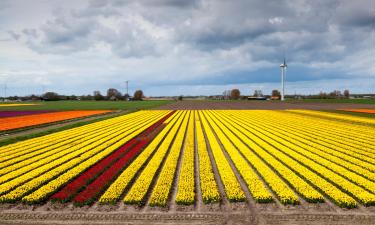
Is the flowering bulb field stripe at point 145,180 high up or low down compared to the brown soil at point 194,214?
up

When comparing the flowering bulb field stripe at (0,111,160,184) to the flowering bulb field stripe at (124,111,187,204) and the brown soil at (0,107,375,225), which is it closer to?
the brown soil at (0,107,375,225)

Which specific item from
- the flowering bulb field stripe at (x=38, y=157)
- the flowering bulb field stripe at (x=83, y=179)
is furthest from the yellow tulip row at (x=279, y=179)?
the flowering bulb field stripe at (x=38, y=157)

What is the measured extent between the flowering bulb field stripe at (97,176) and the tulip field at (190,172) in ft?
0.16

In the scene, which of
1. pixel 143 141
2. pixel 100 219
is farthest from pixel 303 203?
pixel 143 141

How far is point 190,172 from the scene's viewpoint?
16.5 meters

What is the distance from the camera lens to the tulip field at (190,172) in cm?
1272

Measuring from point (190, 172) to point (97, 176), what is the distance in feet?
16.2

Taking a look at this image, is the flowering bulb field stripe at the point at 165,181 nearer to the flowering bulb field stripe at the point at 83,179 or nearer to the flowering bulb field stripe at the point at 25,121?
the flowering bulb field stripe at the point at 83,179

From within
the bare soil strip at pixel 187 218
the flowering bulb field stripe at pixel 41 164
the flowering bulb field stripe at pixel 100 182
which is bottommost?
the bare soil strip at pixel 187 218

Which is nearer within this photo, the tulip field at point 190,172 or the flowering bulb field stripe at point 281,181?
the flowering bulb field stripe at point 281,181

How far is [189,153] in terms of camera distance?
70.4 ft

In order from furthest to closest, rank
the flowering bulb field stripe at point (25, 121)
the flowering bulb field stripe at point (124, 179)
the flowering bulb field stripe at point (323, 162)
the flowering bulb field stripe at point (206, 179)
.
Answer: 1. the flowering bulb field stripe at point (25, 121)
2. the flowering bulb field stripe at point (323, 162)
3. the flowering bulb field stripe at point (124, 179)
4. the flowering bulb field stripe at point (206, 179)

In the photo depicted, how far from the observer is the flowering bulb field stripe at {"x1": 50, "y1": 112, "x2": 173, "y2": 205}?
42.6 feet

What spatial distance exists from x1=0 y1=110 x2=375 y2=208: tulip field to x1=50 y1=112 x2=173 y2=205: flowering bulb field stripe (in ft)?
0.16
